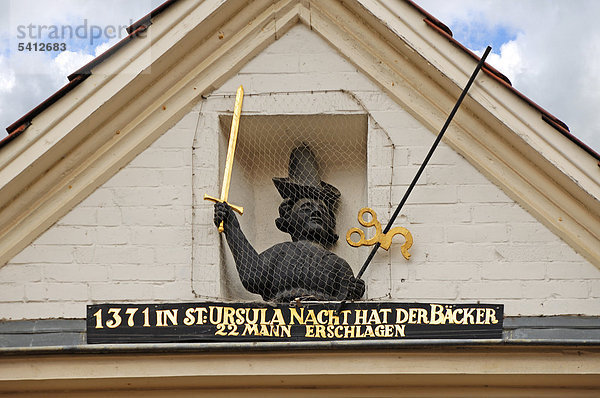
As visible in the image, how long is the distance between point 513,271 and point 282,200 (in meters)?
1.65

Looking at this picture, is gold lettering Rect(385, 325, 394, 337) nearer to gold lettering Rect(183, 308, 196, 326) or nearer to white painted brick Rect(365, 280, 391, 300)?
white painted brick Rect(365, 280, 391, 300)

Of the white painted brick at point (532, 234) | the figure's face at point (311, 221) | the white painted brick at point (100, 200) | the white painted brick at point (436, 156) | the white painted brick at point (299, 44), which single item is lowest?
the white painted brick at point (532, 234)

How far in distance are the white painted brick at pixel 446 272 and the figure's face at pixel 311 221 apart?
0.69m

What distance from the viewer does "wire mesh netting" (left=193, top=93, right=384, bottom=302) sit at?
8.12 metres

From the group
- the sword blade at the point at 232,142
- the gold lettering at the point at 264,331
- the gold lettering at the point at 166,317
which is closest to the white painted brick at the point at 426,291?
the gold lettering at the point at 264,331

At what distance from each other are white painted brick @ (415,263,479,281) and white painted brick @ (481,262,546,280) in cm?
7

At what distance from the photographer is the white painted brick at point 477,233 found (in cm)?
806

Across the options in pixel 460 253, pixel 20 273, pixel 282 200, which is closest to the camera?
pixel 460 253

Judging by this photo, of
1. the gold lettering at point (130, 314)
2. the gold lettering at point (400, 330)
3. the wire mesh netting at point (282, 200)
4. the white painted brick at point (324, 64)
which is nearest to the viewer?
the gold lettering at point (400, 330)

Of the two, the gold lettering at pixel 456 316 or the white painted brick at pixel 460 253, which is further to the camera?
the white painted brick at pixel 460 253

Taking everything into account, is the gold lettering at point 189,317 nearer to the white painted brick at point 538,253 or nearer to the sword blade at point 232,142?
the sword blade at point 232,142

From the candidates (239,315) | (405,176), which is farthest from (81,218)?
(405,176)

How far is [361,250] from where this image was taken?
8516mm

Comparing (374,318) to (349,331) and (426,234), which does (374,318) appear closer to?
(349,331)
